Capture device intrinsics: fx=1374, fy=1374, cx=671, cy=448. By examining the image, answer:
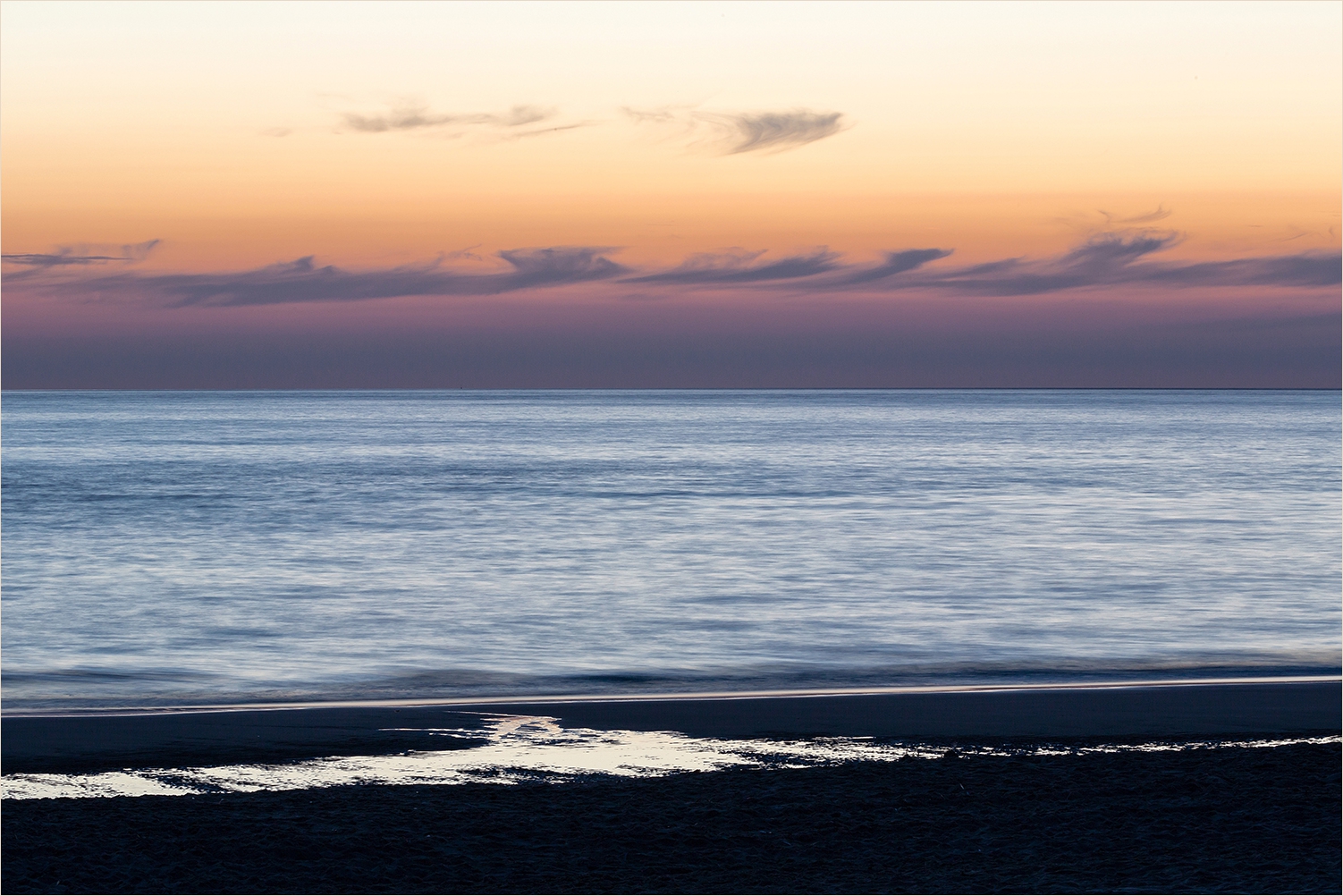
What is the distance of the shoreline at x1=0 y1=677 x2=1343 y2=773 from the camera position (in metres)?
8.28

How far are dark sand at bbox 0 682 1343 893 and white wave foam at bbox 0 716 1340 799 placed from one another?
296 millimetres

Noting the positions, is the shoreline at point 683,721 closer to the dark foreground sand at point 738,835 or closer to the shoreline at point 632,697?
the shoreline at point 632,697

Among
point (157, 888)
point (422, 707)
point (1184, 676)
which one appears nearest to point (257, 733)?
point (422, 707)

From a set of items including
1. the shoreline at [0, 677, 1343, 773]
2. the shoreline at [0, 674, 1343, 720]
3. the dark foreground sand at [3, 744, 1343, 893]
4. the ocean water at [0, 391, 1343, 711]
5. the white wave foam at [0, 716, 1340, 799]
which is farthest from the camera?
the ocean water at [0, 391, 1343, 711]

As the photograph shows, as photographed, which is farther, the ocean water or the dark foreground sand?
the ocean water

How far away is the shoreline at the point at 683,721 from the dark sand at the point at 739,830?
0.32ft

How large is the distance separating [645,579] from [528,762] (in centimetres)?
1298

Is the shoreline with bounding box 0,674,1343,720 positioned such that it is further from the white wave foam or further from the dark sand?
the dark sand

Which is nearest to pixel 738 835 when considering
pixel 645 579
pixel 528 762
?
pixel 528 762

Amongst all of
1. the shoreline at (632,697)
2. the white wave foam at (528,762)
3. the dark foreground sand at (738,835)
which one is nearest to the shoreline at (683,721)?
the shoreline at (632,697)

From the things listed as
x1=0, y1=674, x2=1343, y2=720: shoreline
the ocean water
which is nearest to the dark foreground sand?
x1=0, y1=674, x2=1343, y2=720: shoreline

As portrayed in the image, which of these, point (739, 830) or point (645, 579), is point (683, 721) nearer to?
point (739, 830)

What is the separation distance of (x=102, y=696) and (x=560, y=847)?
23.6ft

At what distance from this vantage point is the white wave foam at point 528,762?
24.1 feet
